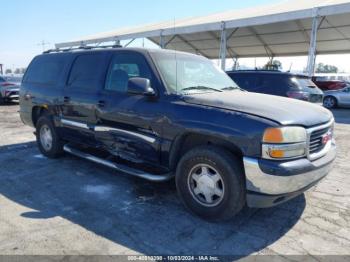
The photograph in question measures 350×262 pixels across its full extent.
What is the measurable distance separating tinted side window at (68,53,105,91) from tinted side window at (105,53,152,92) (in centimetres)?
21

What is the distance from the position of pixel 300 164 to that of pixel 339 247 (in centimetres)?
89

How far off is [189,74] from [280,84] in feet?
19.8

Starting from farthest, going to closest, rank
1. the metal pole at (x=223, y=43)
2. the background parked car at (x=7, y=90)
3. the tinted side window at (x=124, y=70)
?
1. the metal pole at (x=223, y=43)
2. the background parked car at (x=7, y=90)
3. the tinted side window at (x=124, y=70)

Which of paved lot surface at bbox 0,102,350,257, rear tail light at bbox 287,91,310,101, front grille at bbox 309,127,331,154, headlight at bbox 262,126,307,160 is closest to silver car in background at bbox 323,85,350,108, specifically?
rear tail light at bbox 287,91,310,101

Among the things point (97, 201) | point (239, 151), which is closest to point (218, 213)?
point (239, 151)

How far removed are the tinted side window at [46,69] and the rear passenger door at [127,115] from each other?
1499mm

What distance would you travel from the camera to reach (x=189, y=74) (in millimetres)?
4242

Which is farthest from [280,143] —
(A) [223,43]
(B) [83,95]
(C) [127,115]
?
(A) [223,43]

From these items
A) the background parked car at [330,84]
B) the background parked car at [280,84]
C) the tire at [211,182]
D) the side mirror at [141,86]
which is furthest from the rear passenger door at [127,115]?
the background parked car at [330,84]

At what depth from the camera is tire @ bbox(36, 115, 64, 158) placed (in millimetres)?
5648

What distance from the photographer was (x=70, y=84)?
203 inches

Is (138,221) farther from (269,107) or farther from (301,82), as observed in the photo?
(301,82)

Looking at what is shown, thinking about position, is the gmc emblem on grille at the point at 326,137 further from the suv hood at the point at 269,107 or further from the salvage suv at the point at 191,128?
the suv hood at the point at 269,107

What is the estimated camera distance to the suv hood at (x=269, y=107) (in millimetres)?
3168
